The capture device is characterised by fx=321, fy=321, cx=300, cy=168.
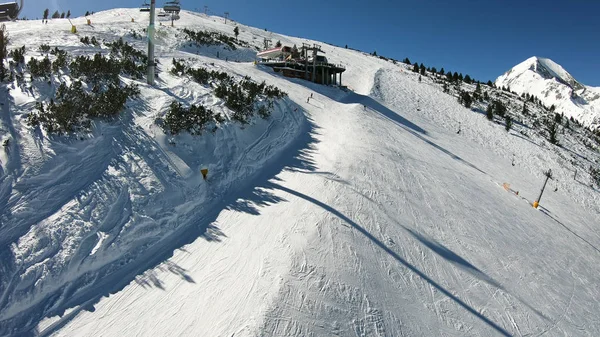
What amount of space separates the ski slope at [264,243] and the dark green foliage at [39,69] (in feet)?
6.58

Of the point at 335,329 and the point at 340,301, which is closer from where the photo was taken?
the point at 335,329

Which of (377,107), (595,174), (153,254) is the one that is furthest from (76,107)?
(595,174)

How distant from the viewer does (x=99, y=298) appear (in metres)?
5.78

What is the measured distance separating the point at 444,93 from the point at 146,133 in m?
35.8

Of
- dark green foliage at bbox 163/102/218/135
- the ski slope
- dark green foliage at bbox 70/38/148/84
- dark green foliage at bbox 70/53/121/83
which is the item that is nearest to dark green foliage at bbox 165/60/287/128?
the ski slope

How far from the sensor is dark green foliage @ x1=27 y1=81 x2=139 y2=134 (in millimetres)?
8953

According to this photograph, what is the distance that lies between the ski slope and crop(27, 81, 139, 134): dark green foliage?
51 cm

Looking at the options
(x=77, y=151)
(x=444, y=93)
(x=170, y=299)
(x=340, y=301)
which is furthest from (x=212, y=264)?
(x=444, y=93)

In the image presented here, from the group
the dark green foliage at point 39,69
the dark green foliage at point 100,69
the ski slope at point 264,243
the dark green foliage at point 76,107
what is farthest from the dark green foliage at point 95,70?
the ski slope at point 264,243

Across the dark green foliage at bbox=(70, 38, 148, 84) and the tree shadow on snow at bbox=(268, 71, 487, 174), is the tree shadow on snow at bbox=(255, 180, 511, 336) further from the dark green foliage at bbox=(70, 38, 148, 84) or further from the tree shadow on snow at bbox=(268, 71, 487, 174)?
the tree shadow on snow at bbox=(268, 71, 487, 174)

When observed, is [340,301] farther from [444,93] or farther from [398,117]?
[444,93]

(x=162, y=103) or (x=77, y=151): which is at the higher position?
(x=162, y=103)

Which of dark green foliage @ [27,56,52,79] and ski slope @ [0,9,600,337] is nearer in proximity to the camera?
ski slope @ [0,9,600,337]

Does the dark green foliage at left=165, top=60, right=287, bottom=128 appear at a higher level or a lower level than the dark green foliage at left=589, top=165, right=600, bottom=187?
higher
